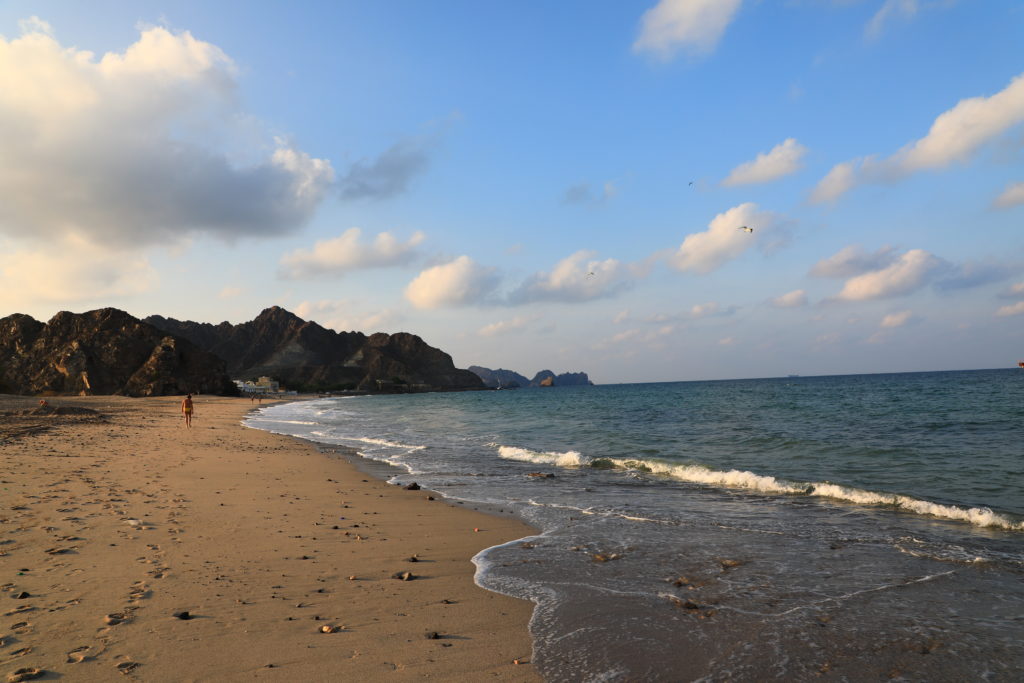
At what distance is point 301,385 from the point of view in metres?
196

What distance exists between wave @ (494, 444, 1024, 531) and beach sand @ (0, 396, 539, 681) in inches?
300

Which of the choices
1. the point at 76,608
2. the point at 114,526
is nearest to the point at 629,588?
the point at 76,608

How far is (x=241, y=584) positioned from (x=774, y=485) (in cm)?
1287

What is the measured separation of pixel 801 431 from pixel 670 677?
88.1ft

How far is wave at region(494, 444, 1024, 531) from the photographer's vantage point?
416 inches

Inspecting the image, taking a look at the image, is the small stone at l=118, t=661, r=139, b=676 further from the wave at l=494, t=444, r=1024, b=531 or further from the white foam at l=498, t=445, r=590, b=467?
the white foam at l=498, t=445, r=590, b=467

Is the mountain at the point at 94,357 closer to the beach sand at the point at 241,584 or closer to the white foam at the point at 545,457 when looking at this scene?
the white foam at the point at 545,457

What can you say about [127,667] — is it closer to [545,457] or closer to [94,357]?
[545,457]

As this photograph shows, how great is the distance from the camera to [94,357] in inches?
3578

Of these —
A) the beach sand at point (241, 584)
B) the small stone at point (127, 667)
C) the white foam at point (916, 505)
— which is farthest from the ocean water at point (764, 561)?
the small stone at point (127, 667)

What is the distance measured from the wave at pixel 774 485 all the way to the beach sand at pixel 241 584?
300 inches

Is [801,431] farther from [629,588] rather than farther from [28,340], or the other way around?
[28,340]

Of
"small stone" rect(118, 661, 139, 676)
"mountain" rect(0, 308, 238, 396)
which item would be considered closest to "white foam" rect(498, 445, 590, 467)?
"small stone" rect(118, 661, 139, 676)

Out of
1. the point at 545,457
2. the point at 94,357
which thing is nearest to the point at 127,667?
the point at 545,457
